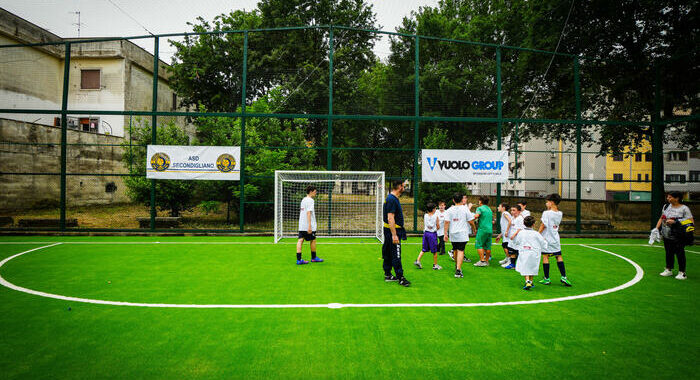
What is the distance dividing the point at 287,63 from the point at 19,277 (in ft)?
66.0

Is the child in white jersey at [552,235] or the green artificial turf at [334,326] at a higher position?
the child in white jersey at [552,235]

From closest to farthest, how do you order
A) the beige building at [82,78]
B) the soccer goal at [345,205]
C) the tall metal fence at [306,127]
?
the soccer goal at [345,205] → the tall metal fence at [306,127] → the beige building at [82,78]

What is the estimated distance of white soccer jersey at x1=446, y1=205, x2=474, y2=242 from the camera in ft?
25.3

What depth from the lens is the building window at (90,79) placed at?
965 inches

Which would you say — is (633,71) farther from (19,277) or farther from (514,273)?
(19,277)

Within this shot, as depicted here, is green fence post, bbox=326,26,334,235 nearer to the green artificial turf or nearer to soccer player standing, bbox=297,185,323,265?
soccer player standing, bbox=297,185,323,265

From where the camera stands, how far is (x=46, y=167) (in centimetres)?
1670

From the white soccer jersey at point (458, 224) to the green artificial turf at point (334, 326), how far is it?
0.86 metres

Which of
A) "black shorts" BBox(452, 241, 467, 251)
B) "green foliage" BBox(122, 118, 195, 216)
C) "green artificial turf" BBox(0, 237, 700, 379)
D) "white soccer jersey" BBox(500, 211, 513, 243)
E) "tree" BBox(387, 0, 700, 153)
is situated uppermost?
"tree" BBox(387, 0, 700, 153)

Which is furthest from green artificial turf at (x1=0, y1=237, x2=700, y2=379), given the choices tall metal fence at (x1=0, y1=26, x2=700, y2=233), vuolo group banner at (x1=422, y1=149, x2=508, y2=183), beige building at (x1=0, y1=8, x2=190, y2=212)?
beige building at (x1=0, y1=8, x2=190, y2=212)

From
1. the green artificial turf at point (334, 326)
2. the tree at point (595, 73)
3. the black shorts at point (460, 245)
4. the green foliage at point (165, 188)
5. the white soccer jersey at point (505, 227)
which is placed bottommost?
the green artificial turf at point (334, 326)

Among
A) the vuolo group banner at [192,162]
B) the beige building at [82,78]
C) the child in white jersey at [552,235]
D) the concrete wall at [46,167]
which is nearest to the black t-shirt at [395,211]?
the child in white jersey at [552,235]

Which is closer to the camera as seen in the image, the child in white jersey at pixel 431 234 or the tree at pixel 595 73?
the child in white jersey at pixel 431 234

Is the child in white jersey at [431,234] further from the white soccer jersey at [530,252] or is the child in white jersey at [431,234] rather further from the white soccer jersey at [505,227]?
the white soccer jersey at [530,252]
